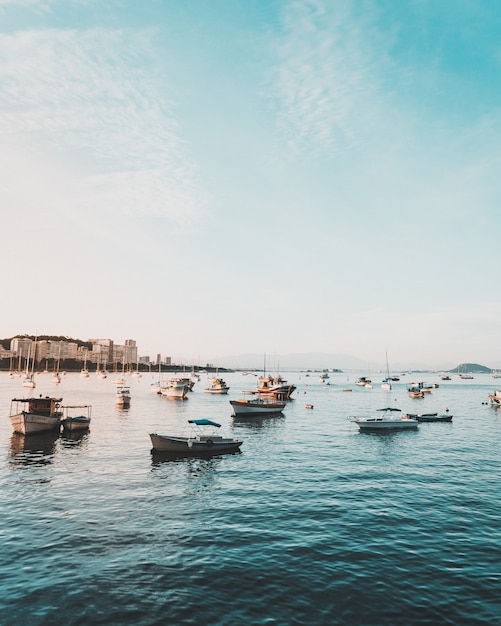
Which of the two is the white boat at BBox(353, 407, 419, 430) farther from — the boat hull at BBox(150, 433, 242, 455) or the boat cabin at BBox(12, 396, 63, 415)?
the boat cabin at BBox(12, 396, 63, 415)

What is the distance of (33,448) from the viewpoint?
52031 millimetres

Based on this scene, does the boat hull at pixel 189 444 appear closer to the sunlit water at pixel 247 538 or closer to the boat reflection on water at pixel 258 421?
the sunlit water at pixel 247 538

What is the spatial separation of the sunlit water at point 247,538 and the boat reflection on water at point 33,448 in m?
0.38

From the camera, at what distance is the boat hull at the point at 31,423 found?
192 ft

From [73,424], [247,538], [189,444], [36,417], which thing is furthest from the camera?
[73,424]

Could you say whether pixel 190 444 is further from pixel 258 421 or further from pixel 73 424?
pixel 258 421

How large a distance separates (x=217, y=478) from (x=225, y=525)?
40.3 feet

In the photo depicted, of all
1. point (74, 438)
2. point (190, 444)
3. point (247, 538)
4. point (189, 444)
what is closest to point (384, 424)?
point (190, 444)

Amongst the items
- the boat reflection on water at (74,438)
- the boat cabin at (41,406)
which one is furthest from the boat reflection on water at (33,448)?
the boat cabin at (41,406)

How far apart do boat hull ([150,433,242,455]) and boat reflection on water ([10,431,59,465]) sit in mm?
11535

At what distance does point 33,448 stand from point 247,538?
1449 inches

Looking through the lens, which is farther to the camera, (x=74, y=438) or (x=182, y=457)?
(x=74, y=438)

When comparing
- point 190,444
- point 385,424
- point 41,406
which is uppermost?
point 41,406

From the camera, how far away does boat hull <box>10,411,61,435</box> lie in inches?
2308
